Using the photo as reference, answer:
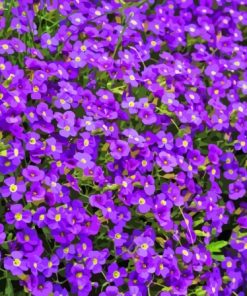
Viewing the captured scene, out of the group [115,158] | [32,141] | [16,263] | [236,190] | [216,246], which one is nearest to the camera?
[16,263]

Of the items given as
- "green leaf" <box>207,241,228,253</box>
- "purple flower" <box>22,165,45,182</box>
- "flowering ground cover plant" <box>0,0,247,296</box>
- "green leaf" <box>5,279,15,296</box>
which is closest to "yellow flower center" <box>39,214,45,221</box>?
"flowering ground cover plant" <box>0,0,247,296</box>

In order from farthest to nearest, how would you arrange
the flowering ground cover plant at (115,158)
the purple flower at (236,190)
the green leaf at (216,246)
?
the purple flower at (236,190) < the green leaf at (216,246) < the flowering ground cover plant at (115,158)

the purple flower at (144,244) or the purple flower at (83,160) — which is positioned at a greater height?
the purple flower at (83,160)

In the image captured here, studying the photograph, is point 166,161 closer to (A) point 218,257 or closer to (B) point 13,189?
(A) point 218,257

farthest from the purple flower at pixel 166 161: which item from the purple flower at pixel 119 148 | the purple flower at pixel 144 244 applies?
the purple flower at pixel 144 244

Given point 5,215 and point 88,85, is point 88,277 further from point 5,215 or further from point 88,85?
point 88,85

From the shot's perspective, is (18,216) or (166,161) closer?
(18,216)

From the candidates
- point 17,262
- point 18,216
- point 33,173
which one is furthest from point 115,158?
point 17,262

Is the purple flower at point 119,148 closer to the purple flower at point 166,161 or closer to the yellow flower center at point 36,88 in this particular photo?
the purple flower at point 166,161

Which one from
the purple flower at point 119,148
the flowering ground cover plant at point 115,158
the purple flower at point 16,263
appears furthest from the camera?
the purple flower at point 119,148

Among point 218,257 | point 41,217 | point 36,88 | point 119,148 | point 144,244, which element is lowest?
point 218,257
